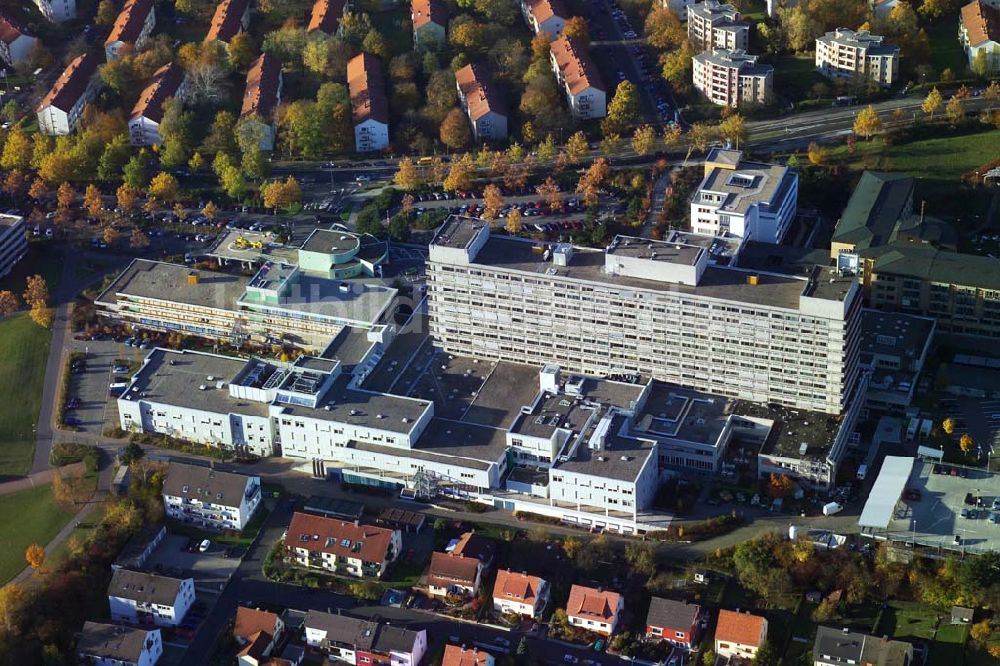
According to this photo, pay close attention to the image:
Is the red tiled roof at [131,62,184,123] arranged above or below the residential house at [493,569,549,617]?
above

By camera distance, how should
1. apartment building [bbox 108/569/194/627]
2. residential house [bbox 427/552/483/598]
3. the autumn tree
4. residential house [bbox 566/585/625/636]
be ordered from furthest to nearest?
the autumn tree → residential house [bbox 427/552/483/598] → apartment building [bbox 108/569/194/627] → residential house [bbox 566/585/625/636]

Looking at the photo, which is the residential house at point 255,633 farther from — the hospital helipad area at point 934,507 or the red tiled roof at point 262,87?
the red tiled roof at point 262,87

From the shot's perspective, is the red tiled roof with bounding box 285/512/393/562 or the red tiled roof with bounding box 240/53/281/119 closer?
the red tiled roof with bounding box 285/512/393/562

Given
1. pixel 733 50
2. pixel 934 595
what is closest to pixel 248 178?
pixel 733 50

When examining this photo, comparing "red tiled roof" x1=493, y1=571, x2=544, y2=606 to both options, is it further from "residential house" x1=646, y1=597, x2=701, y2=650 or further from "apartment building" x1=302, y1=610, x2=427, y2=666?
"residential house" x1=646, y1=597, x2=701, y2=650

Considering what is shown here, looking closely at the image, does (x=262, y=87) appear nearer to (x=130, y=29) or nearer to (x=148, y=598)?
(x=130, y=29)

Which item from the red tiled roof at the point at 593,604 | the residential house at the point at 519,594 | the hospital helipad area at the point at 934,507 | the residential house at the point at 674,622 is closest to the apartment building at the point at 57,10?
the residential house at the point at 519,594

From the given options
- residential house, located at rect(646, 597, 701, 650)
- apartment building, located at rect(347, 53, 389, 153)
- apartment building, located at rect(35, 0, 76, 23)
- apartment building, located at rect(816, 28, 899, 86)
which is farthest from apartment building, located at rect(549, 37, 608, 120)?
residential house, located at rect(646, 597, 701, 650)
